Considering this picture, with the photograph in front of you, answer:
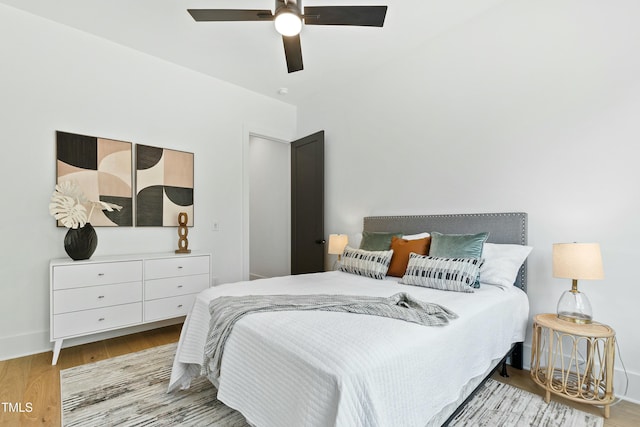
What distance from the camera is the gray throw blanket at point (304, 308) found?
5.01 feet

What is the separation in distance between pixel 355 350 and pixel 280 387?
1.16 ft

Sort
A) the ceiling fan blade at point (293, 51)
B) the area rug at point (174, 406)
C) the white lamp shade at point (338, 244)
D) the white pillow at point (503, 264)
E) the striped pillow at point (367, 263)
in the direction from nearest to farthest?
the area rug at point (174, 406)
the ceiling fan blade at point (293, 51)
the white pillow at point (503, 264)
the striped pillow at point (367, 263)
the white lamp shade at point (338, 244)

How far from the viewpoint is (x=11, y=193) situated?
2.55 m

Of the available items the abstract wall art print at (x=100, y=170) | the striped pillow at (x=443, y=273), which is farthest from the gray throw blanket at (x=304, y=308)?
the abstract wall art print at (x=100, y=170)

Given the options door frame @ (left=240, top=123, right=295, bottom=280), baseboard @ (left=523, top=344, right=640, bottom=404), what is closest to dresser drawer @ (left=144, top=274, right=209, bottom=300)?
door frame @ (left=240, top=123, right=295, bottom=280)

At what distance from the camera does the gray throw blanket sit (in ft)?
5.01

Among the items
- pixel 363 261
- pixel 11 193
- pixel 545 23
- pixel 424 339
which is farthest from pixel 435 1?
pixel 11 193

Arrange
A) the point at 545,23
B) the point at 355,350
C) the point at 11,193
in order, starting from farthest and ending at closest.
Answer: the point at 11,193, the point at 545,23, the point at 355,350

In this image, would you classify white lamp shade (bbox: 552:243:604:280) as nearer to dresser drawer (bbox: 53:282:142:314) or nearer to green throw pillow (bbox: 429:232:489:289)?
green throw pillow (bbox: 429:232:489:289)

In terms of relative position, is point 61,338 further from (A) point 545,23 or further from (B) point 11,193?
(A) point 545,23

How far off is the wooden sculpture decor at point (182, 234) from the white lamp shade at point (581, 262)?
323 cm

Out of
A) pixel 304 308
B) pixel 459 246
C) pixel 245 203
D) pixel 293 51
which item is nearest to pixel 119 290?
pixel 245 203

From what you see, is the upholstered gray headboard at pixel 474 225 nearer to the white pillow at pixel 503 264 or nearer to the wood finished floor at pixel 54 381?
the white pillow at pixel 503 264

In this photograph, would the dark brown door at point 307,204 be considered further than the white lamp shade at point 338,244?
Yes
